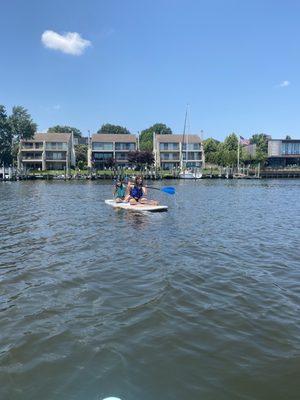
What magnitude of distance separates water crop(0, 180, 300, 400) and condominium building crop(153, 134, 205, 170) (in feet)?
342

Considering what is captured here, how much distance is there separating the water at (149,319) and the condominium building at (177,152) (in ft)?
342

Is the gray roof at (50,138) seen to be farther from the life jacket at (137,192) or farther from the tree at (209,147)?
the life jacket at (137,192)

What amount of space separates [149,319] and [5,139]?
10795cm

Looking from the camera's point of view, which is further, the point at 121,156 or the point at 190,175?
the point at 121,156

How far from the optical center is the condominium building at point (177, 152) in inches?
4707

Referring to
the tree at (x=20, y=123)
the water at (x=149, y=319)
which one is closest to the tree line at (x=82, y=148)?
the tree at (x=20, y=123)

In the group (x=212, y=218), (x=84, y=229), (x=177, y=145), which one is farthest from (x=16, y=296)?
(x=177, y=145)

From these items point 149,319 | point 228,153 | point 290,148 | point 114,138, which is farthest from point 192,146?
point 149,319

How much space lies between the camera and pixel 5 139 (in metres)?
108

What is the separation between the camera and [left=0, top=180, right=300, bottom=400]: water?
5.95 metres

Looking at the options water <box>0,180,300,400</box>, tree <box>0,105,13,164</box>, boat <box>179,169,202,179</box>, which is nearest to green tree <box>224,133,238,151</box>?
boat <box>179,169,202,179</box>

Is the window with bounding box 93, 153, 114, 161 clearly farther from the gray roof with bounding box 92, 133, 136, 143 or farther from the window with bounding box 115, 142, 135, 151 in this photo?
the gray roof with bounding box 92, 133, 136, 143

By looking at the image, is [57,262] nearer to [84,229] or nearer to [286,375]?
[84,229]

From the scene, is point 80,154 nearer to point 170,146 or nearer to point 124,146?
point 124,146
